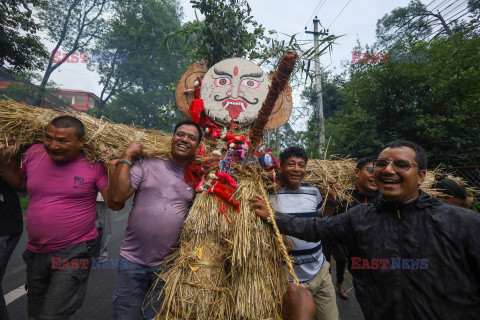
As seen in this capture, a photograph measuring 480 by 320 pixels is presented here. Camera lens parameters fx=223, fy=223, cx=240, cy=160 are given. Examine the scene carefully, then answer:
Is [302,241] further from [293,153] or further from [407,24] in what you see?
[407,24]

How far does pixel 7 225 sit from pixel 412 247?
3230 millimetres

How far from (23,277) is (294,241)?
413cm

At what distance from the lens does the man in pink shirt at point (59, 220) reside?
69.0 inches

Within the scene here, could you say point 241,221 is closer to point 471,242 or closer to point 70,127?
point 471,242

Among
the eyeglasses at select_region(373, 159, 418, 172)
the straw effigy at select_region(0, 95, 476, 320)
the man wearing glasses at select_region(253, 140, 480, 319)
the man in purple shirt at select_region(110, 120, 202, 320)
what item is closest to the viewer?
the man wearing glasses at select_region(253, 140, 480, 319)

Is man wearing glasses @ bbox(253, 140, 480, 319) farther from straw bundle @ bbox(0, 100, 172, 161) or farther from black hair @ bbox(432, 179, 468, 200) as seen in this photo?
black hair @ bbox(432, 179, 468, 200)

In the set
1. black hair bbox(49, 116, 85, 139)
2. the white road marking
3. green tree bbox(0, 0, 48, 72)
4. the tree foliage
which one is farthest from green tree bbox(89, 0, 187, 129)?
black hair bbox(49, 116, 85, 139)

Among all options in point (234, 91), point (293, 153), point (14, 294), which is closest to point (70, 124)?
point (234, 91)

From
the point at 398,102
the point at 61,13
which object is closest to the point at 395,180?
the point at 398,102

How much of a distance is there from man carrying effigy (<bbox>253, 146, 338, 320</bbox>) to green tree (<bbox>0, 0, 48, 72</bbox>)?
372 inches

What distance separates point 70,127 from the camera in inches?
72.9

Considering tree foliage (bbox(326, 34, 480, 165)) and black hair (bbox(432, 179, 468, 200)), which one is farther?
tree foliage (bbox(326, 34, 480, 165))

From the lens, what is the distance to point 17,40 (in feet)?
23.2

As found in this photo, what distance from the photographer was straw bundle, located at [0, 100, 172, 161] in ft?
6.42
